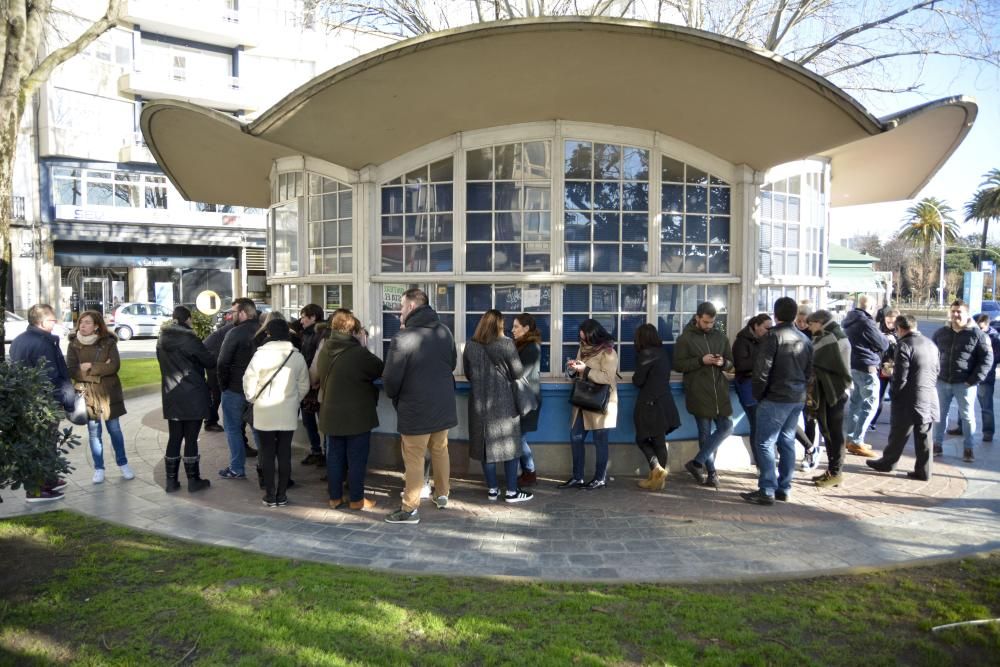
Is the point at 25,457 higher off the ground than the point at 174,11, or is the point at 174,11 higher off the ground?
the point at 174,11

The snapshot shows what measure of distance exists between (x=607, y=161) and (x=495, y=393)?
3025mm

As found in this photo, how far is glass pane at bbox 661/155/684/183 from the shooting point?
7.79 m

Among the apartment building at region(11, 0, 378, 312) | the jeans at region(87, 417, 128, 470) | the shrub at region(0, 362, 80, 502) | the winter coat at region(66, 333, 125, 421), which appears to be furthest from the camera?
the apartment building at region(11, 0, 378, 312)

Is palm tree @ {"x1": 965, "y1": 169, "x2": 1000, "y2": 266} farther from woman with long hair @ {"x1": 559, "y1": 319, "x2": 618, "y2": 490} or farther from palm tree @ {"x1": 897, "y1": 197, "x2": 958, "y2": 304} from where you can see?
woman with long hair @ {"x1": 559, "y1": 319, "x2": 618, "y2": 490}

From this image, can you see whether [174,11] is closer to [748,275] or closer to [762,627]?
[748,275]

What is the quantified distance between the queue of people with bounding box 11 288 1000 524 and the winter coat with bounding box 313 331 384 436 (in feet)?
0.04

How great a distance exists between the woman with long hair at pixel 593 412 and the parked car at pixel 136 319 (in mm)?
26414

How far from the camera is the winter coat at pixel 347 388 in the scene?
6.10m

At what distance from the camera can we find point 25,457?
445cm

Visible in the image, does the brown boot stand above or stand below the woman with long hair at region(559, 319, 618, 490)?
below

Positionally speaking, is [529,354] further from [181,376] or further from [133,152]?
[133,152]

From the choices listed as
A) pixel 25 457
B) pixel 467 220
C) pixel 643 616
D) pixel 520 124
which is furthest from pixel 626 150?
pixel 25 457

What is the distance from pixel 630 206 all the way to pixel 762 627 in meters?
4.81

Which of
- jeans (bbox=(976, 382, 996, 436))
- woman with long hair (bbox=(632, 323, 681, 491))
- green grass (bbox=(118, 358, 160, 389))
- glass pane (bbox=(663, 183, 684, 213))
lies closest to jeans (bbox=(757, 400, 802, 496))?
woman with long hair (bbox=(632, 323, 681, 491))
